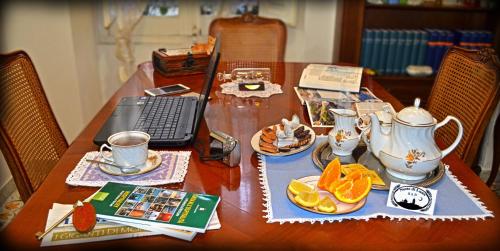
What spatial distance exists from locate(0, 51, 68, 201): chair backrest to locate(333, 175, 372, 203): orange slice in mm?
681

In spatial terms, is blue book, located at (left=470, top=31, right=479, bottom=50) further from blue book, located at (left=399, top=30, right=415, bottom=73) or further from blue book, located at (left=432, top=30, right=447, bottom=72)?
blue book, located at (left=399, top=30, right=415, bottom=73)

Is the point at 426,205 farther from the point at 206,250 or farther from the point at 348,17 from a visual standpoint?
the point at 348,17

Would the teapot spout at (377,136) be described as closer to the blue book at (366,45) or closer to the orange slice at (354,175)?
the orange slice at (354,175)

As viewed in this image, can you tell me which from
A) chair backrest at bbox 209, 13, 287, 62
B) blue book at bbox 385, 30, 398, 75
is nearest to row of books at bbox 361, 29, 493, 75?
blue book at bbox 385, 30, 398, 75

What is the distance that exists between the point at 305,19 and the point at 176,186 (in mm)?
1958

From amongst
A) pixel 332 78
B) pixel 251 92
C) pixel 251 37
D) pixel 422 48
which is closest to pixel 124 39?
pixel 251 37

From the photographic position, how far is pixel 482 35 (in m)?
2.54

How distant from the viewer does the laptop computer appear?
1.02m

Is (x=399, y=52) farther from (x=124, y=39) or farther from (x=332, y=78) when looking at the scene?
(x=124, y=39)

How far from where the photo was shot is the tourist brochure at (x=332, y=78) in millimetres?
1514

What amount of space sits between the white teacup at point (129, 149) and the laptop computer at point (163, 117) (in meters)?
0.10

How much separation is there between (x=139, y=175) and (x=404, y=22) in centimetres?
232

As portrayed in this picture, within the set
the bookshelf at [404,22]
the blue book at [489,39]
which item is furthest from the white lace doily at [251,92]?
the blue book at [489,39]

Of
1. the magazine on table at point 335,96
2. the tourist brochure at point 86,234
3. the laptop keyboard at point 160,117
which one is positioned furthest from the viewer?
the magazine on table at point 335,96
